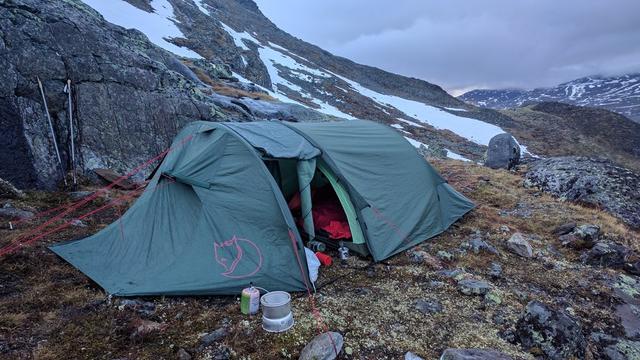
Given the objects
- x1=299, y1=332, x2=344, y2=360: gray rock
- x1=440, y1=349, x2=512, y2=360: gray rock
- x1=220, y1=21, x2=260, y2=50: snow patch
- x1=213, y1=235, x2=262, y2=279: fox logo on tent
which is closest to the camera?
x1=440, y1=349, x2=512, y2=360: gray rock

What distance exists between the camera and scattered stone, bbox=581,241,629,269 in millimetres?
7258

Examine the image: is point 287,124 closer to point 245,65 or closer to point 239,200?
point 239,200

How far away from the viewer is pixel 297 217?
794 centimetres

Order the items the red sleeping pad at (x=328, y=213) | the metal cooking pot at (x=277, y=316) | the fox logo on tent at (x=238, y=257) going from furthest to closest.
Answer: the red sleeping pad at (x=328, y=213)
the fox logo on tent at (x=238, y=257)
the metal cooking pot at (x=277, y=316)

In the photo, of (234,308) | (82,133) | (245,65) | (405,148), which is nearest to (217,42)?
(245,65)

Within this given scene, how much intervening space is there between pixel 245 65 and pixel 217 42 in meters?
8.26

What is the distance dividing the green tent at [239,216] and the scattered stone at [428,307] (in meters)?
1.39

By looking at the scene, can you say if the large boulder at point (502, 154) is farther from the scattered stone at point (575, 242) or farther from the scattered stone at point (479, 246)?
the scattered stone at point (479, 246)

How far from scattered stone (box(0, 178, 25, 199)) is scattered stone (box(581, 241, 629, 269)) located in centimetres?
1191

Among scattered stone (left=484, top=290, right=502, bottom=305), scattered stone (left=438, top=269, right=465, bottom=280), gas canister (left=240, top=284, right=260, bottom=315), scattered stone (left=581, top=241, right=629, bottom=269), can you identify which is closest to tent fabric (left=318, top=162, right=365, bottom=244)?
scattered stone (left=438, top=269, right=465, bottom=280)

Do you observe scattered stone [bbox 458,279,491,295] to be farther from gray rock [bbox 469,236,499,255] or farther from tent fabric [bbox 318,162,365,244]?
tent fabric [bbox 318,162,365,244]

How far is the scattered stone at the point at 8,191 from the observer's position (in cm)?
861

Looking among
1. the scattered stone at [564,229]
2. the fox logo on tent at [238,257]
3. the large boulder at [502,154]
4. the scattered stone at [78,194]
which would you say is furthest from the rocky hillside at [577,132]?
the fox logo on tent at [238,257]

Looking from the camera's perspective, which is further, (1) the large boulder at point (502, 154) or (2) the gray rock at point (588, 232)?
(1) the large boulder at point (502, 154)
